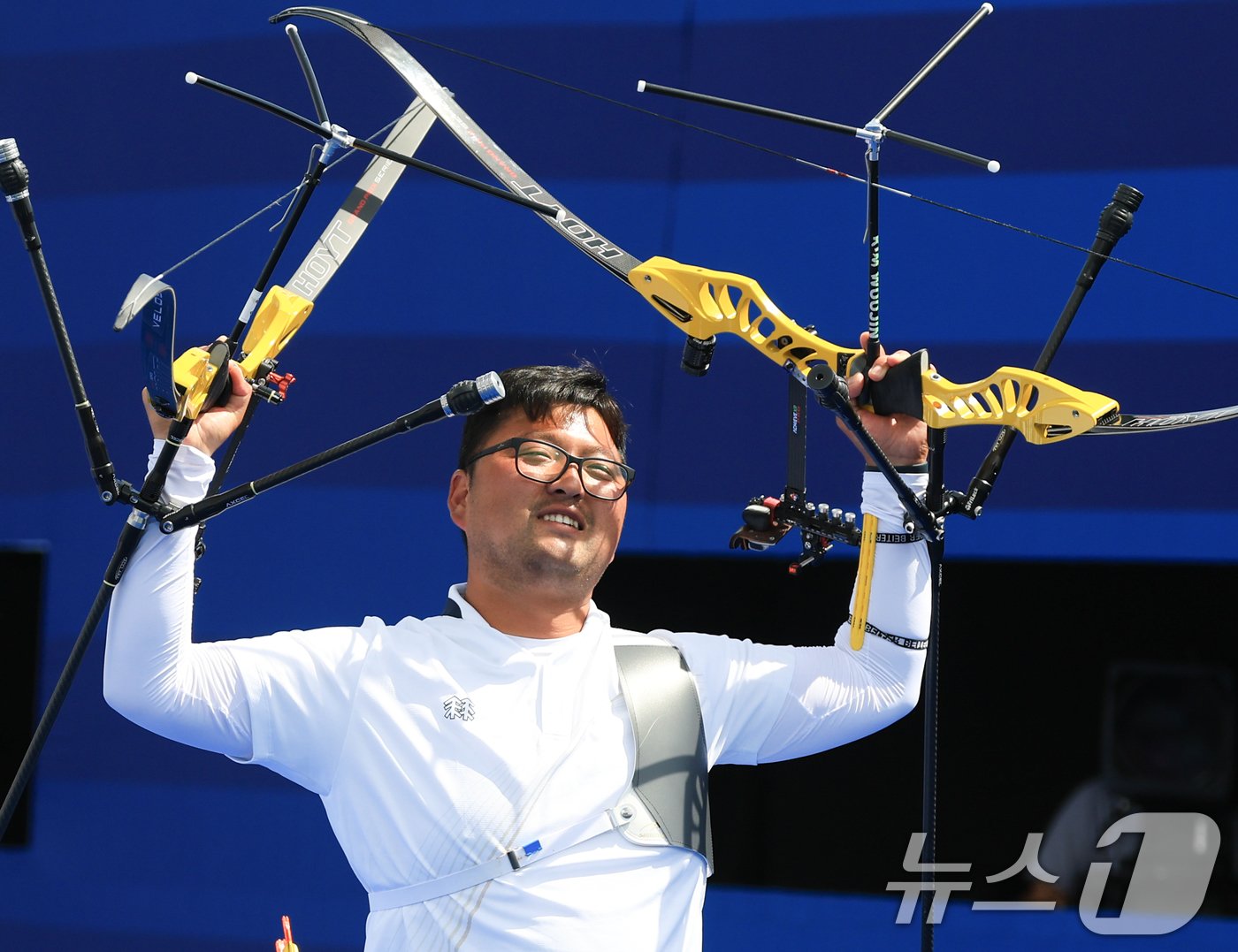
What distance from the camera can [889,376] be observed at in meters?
1.95

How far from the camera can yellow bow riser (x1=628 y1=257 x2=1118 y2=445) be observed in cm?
191

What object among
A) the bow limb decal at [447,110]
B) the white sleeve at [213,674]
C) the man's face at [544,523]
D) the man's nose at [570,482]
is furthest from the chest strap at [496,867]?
the bow limb decal at [447,110]

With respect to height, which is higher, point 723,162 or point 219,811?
point 723,162

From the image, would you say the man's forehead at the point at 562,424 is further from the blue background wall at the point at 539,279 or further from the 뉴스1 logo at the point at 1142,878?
the 뉴스1 logo at the point at 1142,878

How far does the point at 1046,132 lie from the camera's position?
9.14ft

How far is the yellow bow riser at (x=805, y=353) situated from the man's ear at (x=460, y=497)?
39 centimetres

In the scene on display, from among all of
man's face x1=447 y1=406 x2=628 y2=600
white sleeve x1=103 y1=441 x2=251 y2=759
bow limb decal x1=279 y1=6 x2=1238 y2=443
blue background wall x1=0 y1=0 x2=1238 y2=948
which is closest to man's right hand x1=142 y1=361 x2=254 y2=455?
white sleeve x1=103 y1=441 x2=251 y2=759

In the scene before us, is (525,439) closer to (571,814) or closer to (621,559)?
(571,814)

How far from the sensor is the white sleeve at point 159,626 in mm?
1757

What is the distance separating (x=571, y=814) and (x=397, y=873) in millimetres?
231

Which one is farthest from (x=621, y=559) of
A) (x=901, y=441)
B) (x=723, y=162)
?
(x=901, y=441)

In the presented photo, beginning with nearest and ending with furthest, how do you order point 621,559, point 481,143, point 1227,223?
point 481,143 < point 1227,223 < point 621,559

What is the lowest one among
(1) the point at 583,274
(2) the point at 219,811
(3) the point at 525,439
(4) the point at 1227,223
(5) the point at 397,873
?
(2) the point at 219,811

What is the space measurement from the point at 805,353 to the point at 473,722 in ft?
2.19
